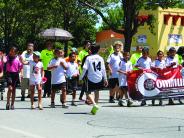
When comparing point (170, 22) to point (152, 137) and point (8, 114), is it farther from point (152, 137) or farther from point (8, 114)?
point (152, 137)

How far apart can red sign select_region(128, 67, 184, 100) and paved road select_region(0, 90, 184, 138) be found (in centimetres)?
54

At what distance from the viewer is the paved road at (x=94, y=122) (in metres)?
10.6

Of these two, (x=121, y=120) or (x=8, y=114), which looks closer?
(x=121, y=120)

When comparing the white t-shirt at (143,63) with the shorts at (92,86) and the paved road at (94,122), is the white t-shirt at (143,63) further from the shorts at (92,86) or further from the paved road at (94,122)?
the shorts at (92,86)

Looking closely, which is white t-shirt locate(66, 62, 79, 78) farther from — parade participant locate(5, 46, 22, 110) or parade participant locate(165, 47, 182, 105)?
parade participant locate(165, 47, 182, 105)

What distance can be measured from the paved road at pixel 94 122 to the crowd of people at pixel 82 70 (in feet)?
1.77

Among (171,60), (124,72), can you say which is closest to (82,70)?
(124,72)

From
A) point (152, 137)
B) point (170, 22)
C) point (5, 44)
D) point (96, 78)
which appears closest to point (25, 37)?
point (5, 44)

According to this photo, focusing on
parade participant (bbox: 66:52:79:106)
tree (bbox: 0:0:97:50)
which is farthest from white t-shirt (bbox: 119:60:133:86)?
tree (bbox: 0:0:97:50)

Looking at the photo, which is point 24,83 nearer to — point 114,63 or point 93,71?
point 114,63

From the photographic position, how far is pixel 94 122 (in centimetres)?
1247

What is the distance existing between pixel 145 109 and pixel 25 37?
46052mm

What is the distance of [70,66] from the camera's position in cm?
1817

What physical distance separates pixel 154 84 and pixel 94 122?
4.71m
